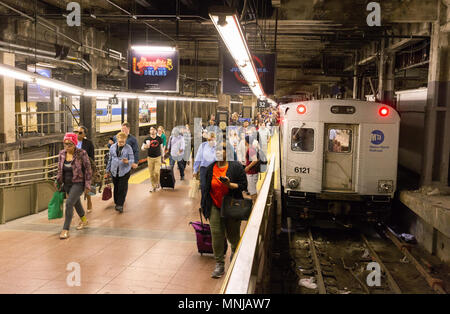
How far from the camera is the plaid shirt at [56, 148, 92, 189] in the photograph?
26.5 ft

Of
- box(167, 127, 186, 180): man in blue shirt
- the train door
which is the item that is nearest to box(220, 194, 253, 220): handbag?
the train door

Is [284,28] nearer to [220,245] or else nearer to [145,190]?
[145,190]

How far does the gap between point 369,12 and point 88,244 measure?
822 centimetres

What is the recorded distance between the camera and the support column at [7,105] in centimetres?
1208

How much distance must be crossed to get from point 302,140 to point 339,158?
929mm

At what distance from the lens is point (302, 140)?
→ 10.3m

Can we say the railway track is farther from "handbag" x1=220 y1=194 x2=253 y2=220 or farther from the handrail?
the handrail

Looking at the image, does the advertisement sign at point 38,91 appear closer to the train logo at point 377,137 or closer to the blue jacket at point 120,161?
the blue jacket at point 120,161

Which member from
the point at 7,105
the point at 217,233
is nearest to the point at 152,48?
the point at 7,105

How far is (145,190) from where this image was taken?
12.5m

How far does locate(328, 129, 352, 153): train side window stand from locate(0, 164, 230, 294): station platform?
3429 mm

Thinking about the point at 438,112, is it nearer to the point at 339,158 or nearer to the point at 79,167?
the point at 339,158

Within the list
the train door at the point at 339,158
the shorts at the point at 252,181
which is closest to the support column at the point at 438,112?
the train door at the point at 339,158

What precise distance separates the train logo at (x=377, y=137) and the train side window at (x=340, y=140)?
480mm
